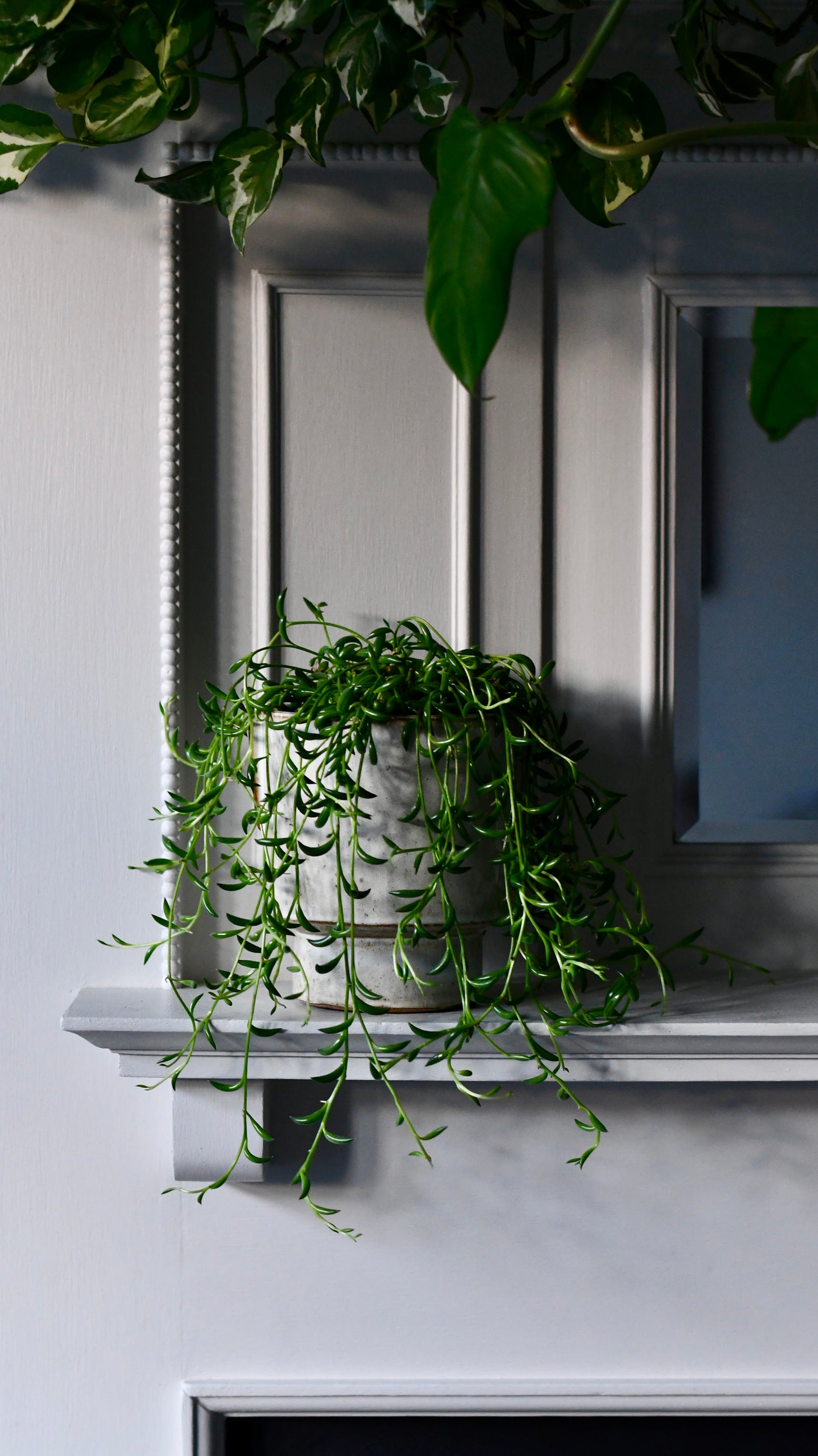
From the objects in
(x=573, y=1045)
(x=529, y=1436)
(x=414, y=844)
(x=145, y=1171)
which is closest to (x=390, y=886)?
(x=414, y=844)

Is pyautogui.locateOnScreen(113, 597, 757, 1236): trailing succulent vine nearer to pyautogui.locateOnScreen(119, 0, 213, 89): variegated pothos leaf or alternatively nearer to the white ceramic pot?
the white ceramic pot

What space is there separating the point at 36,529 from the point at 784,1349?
2.88 ft

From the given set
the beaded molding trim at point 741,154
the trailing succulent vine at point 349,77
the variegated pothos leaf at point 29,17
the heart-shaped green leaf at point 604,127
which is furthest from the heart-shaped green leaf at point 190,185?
the beaded molding trim at point 741,154

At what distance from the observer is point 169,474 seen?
2.55 ft

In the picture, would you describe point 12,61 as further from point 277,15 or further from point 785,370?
point 785,370

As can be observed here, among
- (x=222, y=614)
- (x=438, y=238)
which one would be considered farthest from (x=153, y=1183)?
(x=438, y=238)

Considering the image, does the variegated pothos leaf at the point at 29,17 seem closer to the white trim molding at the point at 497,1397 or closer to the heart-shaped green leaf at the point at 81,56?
the heart-shaped green leaf at the point at 81,56

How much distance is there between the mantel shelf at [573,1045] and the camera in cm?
70

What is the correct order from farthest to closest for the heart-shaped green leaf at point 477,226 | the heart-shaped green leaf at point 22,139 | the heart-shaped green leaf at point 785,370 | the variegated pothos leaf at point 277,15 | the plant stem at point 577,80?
1. the heart-shaped green leaf at point 22,139
2. the variegated pothos leaf at point 277,15
3. the plant stem at point 577,80
4. the heart-shaped green leaf at point 477,226
5. the heart-shaped green leaf at point 785,370

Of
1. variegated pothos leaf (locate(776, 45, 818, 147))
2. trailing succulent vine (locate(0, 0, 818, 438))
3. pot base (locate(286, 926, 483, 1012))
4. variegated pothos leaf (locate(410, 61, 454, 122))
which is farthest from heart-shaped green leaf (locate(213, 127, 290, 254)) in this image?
pot base (locate(286, 926, 483, 1012))

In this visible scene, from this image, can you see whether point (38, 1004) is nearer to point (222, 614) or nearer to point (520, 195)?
point (222, 614)

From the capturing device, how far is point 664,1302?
78 cm

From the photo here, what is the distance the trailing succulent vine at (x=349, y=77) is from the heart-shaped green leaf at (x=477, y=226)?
0.41ft

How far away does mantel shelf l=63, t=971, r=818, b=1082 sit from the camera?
696 mm
